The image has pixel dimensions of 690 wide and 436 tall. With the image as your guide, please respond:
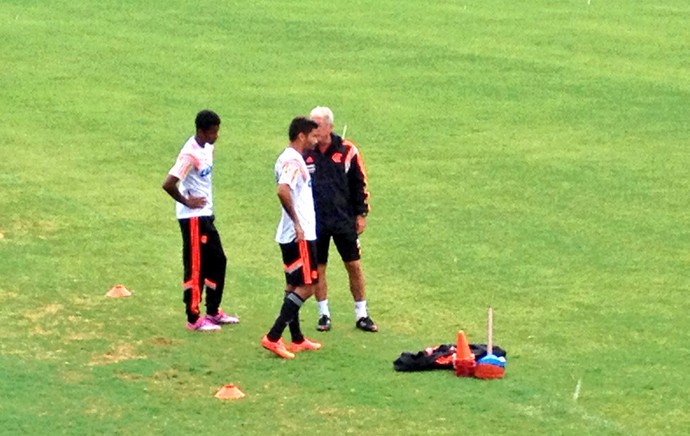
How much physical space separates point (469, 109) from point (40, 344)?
38.9ft

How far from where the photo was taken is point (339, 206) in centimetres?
1286

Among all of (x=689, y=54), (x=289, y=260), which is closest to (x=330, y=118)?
(x=289, y=260)

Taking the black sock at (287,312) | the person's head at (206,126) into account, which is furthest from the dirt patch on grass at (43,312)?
the black sock at (287,312)

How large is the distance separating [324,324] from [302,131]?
1970mm

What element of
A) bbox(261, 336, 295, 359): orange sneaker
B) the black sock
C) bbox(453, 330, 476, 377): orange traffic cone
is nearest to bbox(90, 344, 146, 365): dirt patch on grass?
bbox(261, 336, 295, 359): orange sneaker

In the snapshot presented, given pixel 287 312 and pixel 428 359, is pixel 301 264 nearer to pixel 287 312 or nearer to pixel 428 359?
pixel 287 312

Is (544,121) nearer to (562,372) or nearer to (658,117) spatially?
(658,117)

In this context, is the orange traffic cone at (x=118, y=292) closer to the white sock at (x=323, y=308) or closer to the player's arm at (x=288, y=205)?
the white sock at (x=323, y=308)

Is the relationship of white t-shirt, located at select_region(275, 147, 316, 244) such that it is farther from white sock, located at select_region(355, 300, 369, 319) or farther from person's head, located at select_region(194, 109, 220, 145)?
white sock, located at select_region(355, 300, 369, 319)

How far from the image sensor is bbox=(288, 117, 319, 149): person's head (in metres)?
11.9

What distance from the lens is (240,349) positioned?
40.7ft

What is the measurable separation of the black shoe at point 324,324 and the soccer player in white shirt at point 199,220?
0.90 m

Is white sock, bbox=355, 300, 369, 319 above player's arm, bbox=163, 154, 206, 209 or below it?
below

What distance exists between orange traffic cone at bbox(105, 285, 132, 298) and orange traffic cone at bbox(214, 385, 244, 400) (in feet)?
10.4
